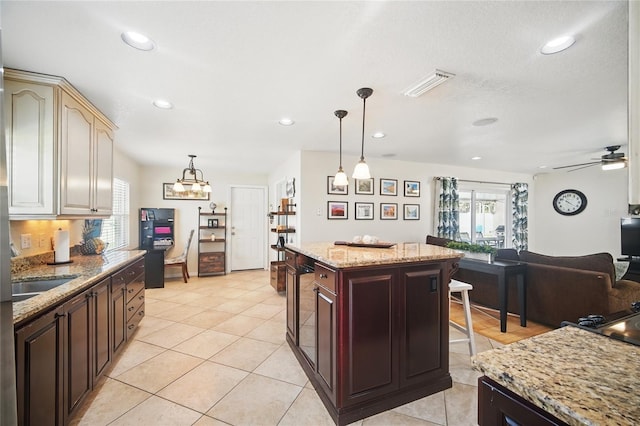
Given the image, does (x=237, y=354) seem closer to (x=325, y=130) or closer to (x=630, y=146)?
(x=325, y=130)

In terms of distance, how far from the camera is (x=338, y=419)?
1.71 metres

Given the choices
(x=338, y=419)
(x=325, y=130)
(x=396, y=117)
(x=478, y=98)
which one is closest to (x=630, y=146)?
(x=338, y=419)

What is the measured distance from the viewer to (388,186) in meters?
5.00

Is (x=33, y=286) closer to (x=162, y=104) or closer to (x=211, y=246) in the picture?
(x=162, y=104)

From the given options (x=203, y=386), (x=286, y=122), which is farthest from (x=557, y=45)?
(x=203, y=386)

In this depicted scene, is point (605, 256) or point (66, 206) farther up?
point (66, 206)

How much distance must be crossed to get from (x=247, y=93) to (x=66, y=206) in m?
1.69

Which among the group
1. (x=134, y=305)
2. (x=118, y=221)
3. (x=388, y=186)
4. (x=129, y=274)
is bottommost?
(x=134, y=305)

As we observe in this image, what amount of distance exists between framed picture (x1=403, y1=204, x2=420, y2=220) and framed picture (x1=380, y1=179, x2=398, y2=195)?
39cm

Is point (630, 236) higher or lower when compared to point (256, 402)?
higher

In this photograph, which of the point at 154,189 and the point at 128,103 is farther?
the point at 154,189

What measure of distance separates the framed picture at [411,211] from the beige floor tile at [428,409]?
3.54m

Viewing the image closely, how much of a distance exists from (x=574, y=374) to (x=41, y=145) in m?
3.11

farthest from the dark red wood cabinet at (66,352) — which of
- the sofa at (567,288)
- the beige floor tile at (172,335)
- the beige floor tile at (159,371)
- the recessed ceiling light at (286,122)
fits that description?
the sofa at (567,288)
